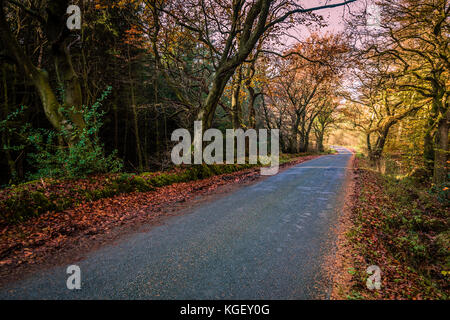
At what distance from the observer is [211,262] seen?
10.2 feet

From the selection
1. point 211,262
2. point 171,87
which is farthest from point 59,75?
point 211,262

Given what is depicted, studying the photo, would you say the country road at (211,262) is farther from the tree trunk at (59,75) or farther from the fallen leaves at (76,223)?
the tree trunk at (59,75)

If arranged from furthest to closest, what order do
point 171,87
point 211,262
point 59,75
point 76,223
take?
1. point 171,87
2. point 59,75
3. point 76,223
4. point 211,262

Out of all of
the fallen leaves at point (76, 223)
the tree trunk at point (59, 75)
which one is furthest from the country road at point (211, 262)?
the tree trunk at point (59, 75)

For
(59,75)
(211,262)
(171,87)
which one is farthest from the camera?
(171,87)

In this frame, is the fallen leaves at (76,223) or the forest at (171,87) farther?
the forest at (171,87)

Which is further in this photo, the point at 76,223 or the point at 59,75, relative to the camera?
the point at 59,75

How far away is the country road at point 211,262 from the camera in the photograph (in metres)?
2.47

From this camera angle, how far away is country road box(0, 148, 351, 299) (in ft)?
8.11

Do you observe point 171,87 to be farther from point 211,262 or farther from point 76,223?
point 211,262

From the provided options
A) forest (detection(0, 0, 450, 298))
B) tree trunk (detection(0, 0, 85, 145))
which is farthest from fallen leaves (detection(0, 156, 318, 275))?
tree trunk (detection(0, 0, 85, 145))

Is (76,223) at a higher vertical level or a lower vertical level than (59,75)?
lower

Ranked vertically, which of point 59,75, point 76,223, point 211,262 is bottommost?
point 211,262
